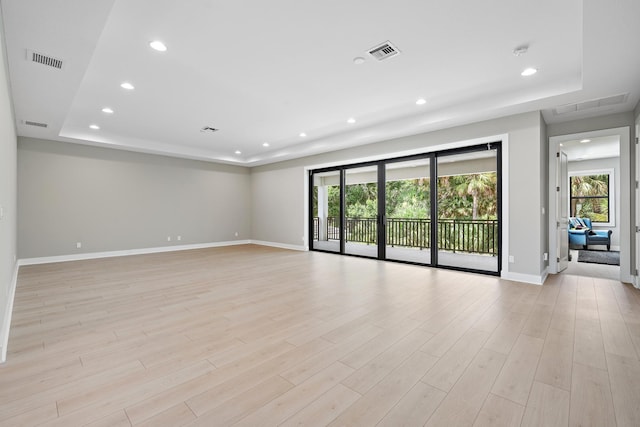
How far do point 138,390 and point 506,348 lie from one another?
267 centimetres

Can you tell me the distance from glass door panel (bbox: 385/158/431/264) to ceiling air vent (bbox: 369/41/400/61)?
3077 millimetres

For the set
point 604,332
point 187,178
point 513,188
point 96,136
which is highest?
point 96,136

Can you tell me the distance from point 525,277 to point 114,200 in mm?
8655

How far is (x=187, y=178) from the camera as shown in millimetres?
8328

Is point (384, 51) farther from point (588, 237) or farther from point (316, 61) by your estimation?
point (588, 237)

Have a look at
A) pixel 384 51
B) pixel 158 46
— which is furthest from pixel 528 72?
pixel 158 46

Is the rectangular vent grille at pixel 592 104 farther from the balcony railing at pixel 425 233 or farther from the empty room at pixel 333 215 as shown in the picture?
the balcony railing at pixel 425 233

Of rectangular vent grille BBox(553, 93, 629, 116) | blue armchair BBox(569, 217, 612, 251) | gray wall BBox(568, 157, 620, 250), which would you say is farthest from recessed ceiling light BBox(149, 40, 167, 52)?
gray wall BBox(568, 157, 620, 250)

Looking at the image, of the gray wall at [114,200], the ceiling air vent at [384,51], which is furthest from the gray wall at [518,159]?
the gray wall at [114,200]

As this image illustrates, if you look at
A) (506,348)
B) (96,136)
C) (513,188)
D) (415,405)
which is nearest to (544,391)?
(506,348)

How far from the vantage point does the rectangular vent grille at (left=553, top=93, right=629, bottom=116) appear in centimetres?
385

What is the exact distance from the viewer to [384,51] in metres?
3.12

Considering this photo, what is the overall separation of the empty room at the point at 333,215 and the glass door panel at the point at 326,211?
0.67ft

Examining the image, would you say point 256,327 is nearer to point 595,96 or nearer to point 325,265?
point 325,265
